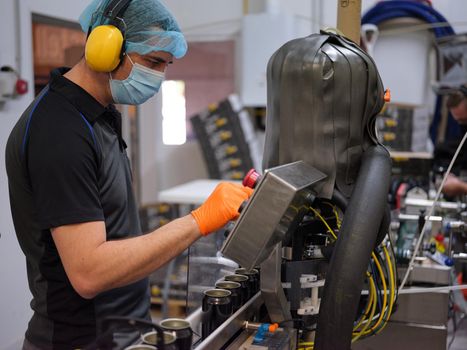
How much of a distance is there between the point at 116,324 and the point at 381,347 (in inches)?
36.7

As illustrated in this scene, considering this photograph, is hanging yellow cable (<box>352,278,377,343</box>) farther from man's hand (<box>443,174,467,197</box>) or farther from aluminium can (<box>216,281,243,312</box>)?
man's hand (<box>443,174,467,197</box>)

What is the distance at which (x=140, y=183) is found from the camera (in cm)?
381

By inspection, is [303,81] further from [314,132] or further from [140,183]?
[140,183]

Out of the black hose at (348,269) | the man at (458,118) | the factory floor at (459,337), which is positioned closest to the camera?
the black hose at (348,269)

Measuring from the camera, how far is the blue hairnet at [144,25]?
45.8 inches

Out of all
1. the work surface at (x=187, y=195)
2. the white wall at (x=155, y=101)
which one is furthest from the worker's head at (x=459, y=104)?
the work surface at (x=187, y=195)

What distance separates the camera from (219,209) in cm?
Result: 103

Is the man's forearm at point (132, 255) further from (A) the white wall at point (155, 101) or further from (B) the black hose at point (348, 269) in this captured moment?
(A) the white wall at point (155, 101)

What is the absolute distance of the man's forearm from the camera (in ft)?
3.24

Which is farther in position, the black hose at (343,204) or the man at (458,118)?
the man at (458,118)

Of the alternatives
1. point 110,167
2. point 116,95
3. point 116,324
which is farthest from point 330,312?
point 116,95

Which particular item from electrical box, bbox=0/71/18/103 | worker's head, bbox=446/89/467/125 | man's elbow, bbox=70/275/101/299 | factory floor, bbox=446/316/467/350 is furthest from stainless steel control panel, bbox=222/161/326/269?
worker's head, bbox=446/89/467/125

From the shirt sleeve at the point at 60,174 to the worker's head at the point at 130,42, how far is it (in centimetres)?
19

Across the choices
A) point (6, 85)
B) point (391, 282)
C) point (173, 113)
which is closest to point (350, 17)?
point (391, 282)
